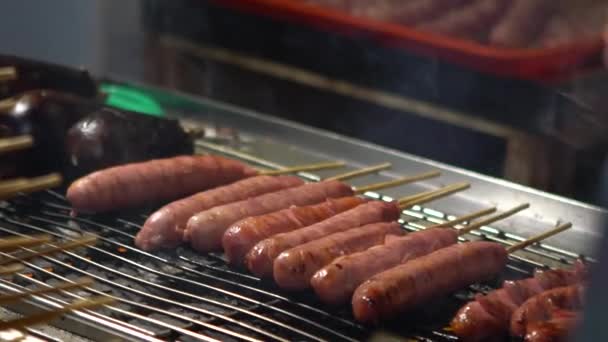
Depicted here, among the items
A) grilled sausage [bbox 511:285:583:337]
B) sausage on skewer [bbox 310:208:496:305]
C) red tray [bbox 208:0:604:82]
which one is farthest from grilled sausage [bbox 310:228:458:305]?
red tray [bbox 208:0:604:82]

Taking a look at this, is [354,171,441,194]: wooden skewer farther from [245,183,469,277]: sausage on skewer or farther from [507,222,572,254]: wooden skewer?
[507,222,572,254]: wooden skewer

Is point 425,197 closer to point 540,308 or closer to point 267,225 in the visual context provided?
point 267,225

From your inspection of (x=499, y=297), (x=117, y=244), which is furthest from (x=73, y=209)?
(x=499, y=297)

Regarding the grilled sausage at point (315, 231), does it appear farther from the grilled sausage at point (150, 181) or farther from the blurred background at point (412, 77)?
the blurred background at point (412, 77)

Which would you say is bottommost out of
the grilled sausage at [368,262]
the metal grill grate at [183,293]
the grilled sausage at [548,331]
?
the metal grill grate at [183,293]

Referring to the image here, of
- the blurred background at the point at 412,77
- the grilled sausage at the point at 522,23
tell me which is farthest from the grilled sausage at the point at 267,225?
the grilled sausage at the point at 522,23

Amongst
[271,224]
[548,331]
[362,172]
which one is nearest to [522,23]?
[362,172]
